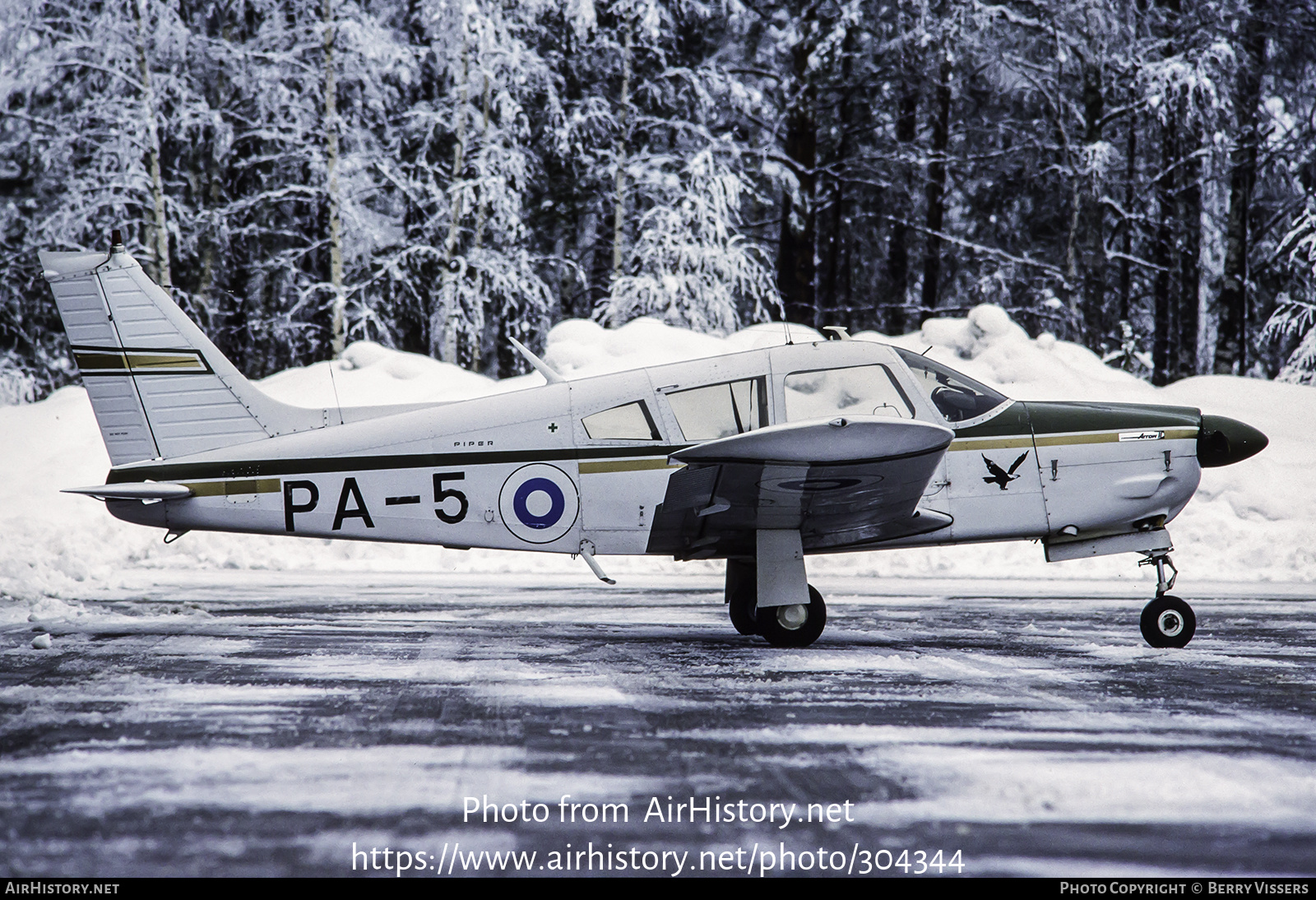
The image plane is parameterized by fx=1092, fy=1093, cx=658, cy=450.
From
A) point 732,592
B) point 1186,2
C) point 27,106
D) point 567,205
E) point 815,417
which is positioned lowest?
point 732,592

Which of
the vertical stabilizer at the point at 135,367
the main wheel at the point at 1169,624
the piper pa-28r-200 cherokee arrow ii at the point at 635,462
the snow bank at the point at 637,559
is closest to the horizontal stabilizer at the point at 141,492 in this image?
the piper pa-28r-200 cherokee arrow ii at the point at 635,462

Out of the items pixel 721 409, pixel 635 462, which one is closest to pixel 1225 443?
pixel 721 409

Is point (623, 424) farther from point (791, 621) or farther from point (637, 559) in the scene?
point (637, 559)

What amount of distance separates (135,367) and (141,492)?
40.3 inches

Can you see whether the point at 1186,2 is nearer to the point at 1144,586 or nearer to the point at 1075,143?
the point at 1075,143

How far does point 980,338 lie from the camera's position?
57.3ft

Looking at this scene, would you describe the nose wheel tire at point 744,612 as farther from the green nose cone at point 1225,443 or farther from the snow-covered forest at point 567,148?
the snow-covered forest at point 567,148

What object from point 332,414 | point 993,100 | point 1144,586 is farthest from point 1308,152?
point 332,414

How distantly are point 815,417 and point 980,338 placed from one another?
10.8 meters

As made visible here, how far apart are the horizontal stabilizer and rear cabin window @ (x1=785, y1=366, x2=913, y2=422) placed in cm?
439

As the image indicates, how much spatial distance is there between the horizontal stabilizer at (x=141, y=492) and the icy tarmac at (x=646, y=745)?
1046mm

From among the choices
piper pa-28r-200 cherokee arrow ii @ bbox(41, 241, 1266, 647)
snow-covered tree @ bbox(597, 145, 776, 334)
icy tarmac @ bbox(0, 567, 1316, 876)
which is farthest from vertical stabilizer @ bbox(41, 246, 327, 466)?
snow-covered tree @ bbox(597, 145, 776, 334)

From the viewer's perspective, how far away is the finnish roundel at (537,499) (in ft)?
25.9

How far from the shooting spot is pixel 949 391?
809cm
